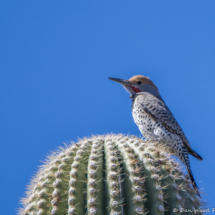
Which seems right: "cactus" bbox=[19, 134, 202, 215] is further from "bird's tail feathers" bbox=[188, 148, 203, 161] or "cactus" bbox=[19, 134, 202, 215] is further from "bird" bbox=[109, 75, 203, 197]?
"bird's tail feathers" bbox=[188, 148, 203, 161]

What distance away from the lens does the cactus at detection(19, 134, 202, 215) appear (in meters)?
2.05

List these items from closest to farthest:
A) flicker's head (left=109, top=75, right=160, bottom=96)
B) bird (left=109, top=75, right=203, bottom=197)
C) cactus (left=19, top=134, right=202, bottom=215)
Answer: cactus (left=19, top=134, right=202, bottom=215) → bird (left=109, top=75, right=203, bottom=197) → flicker's head (left=109, top=75, right=160, bottom=96)

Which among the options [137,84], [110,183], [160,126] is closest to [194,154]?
[160,126]

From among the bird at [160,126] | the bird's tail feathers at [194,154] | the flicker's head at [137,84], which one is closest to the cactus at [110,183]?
the bird at [160,126]

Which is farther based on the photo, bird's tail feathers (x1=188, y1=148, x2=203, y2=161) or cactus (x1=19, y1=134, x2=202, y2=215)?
bird's tail feathers (x1=188, y1=148, x2=203, y2=161)

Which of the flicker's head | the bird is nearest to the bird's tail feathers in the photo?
the bird

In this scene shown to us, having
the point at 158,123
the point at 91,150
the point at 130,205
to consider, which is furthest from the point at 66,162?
the point at 158,123

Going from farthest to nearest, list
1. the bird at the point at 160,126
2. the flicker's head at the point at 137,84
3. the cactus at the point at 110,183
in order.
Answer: the flicker's head at the point at 137,84, the bird at the point at 160,126, the cactus at the point at 110,183

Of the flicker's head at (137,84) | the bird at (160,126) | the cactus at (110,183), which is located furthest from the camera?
the flicker's head at (137,84)

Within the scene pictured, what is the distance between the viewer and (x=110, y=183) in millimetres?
2115

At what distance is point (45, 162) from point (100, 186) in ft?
2.28

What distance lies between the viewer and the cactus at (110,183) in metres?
2.05

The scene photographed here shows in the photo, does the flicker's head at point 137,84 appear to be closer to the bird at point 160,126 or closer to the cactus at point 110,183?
the bird at point 160,126

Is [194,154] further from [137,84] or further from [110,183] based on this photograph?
[110,183]
